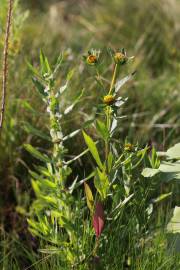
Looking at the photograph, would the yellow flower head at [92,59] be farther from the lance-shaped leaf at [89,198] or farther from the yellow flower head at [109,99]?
the lance-shaped leaf at [89,198]

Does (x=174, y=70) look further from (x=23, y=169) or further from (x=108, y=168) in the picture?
(x=108, y=168)

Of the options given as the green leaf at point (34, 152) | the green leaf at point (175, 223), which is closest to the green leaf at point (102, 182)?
the green leaf at point (34, 152)

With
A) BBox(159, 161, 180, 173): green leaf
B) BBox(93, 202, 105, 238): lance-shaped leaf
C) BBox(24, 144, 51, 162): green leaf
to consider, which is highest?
BBox(24, 144, 51, 162): green leaf

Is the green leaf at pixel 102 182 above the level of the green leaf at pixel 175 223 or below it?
above

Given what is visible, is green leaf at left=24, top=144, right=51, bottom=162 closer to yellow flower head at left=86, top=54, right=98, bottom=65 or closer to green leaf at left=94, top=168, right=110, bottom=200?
green leaf at left=94, top=168, right=110, bottom=200

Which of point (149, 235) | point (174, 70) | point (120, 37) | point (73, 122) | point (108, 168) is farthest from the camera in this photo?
point (120, 37)

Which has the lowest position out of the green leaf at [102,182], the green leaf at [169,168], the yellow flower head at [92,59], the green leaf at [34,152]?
the green leaf at [102,182]

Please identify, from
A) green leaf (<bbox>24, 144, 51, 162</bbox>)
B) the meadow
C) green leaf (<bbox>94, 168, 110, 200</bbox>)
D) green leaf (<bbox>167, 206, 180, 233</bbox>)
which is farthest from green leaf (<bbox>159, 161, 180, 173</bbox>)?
green leaf (<bbox>24, 144, 51, 162</bbox>)

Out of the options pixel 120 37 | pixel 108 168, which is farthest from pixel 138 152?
pixel 120 37

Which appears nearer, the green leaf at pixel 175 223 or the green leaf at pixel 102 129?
the green leaf at pixel 102 129
